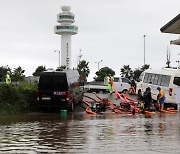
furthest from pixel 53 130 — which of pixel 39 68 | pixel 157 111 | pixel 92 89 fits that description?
pixel 39 68

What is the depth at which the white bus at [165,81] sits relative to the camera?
27.6 meters

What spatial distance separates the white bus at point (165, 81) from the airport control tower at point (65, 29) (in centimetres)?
8390

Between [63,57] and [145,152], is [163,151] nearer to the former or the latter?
[145,152]

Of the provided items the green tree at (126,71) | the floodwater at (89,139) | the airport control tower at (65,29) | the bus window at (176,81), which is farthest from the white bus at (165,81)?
the airport control tower at (65,29)

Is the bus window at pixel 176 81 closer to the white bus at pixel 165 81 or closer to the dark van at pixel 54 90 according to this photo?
→ the white bus at pixel 165 81

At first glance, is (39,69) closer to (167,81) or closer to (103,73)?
(103,73)

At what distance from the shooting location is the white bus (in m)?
27.6

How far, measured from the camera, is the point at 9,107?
2256cm

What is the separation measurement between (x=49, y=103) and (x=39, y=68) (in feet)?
289

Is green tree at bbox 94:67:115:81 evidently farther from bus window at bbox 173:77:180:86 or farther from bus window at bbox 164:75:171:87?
bus window at bbox 173:77:180:86

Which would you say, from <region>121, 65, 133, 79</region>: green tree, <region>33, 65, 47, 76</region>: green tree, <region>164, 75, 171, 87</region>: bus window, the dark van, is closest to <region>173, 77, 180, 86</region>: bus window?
<region>164, 75, 171, 87</region>: bus window

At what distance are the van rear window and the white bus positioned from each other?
7.12 metres

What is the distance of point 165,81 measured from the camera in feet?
94.3

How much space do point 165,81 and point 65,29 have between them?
3674 inches
